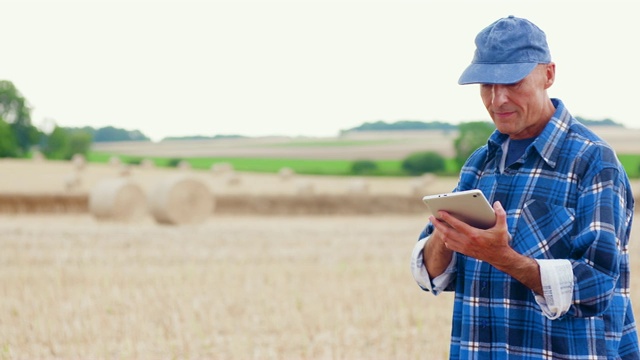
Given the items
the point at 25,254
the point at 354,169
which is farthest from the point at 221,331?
the point at 354,169

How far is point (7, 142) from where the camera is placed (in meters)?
45.6

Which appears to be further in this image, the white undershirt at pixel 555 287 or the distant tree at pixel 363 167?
the distant tree at pixel 363 167

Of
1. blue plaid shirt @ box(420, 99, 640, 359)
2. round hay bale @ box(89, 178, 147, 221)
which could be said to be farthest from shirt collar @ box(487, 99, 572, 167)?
round hay bale @ box(89, 178, 147, 221)

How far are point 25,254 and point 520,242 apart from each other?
11068 mm

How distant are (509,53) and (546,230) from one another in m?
0.55

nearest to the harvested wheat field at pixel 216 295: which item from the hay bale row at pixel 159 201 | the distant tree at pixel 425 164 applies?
the hay bale row at pixel 159 201

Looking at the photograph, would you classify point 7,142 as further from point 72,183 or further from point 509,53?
point 509,53

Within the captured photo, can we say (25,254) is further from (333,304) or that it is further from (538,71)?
(538,71)

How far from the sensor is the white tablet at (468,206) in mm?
2494

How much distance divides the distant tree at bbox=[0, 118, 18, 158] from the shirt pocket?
1753 inches

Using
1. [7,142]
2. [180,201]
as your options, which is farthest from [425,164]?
[7,142]

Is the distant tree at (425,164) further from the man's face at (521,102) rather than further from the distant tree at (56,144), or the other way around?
the man's face at (521,102)

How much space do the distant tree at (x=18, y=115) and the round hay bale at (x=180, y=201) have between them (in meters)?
29.4

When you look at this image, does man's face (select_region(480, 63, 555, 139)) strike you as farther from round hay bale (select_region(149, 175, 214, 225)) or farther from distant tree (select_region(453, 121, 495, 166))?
distant tree (select_region(453, 121, 495, 166))
